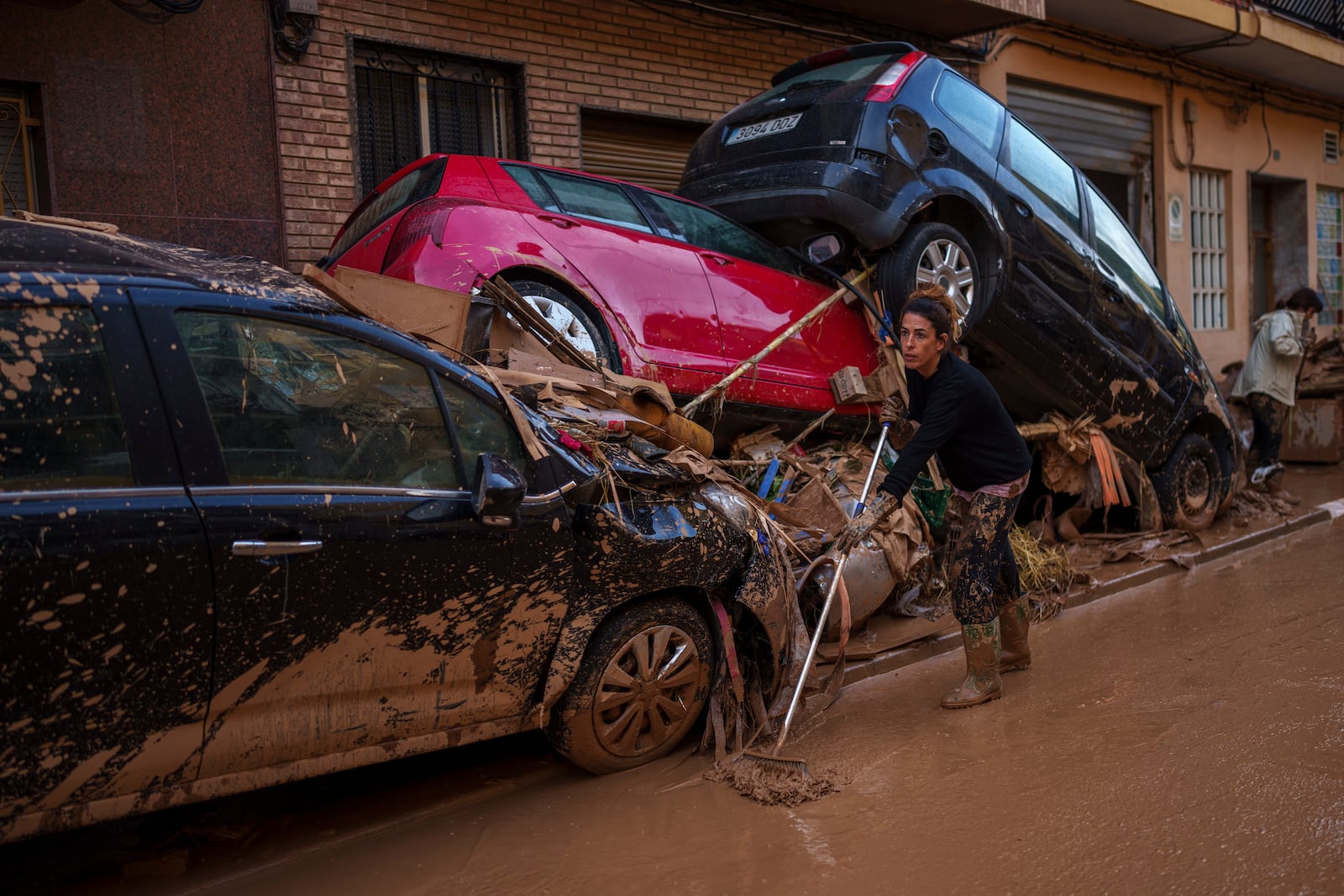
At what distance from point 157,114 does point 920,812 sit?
20.7ft

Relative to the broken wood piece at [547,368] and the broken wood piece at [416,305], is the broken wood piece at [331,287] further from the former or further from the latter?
the broken wood piece at [547,368]

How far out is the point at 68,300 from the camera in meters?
2.73

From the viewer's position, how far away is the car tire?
6.33 meters

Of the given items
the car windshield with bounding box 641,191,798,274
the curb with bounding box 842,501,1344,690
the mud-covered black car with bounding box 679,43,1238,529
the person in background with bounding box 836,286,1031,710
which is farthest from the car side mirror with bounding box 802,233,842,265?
the curb with bounding box 842,501,1344,690

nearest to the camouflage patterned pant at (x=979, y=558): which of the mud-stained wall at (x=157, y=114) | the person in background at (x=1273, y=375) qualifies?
the mud-stained wall at (x=157, y=114)

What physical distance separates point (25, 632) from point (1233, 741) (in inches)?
154

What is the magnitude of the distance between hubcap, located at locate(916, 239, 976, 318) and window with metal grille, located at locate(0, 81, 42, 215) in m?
5.45

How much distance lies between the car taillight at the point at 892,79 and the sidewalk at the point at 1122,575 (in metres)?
3.00

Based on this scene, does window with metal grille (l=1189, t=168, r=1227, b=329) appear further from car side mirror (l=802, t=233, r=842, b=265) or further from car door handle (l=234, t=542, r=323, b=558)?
car door handle (l=234, t=542, r=323, b=558)

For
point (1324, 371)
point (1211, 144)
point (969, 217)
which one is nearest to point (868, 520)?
point (969, 217)

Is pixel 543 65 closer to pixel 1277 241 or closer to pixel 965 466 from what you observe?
pixel 965 466

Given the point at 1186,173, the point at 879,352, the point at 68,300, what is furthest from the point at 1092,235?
the point at 1186,173

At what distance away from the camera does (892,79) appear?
6.45 metres

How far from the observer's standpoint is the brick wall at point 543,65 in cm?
764
